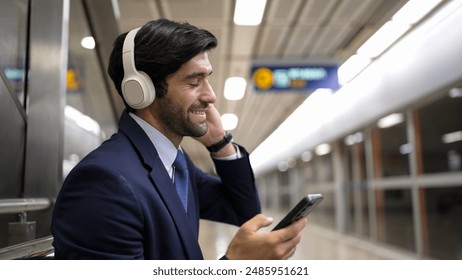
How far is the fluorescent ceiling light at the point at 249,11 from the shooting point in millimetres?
3830

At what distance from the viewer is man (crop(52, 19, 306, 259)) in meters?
0.84

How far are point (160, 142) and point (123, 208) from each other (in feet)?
0.87

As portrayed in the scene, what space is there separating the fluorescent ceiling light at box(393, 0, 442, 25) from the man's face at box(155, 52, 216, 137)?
3.32 m

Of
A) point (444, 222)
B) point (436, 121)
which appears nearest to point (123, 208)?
point (436, 121)

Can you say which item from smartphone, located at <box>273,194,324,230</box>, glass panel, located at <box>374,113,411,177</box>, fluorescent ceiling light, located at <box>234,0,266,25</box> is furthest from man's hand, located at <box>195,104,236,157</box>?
glass panel, located at <box>374,113,411,177</box>

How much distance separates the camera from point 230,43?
15.5 ft

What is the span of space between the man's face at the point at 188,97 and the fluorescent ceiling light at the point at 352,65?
14.4 feet

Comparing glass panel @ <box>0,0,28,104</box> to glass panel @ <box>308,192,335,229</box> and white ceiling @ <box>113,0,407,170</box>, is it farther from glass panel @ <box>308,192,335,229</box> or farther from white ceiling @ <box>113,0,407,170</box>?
glass panel @ <box>308,192,335,229</box>

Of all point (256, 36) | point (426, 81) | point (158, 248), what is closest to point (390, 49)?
point (426, 81)

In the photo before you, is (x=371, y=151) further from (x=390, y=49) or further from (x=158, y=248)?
(x=158, y=248)

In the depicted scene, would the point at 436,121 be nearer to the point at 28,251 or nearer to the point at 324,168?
the point at 324,168

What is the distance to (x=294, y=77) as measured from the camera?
4859 mm

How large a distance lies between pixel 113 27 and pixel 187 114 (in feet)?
5.15

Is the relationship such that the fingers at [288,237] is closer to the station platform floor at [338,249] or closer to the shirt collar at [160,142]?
the shirt collar at [160,142]
